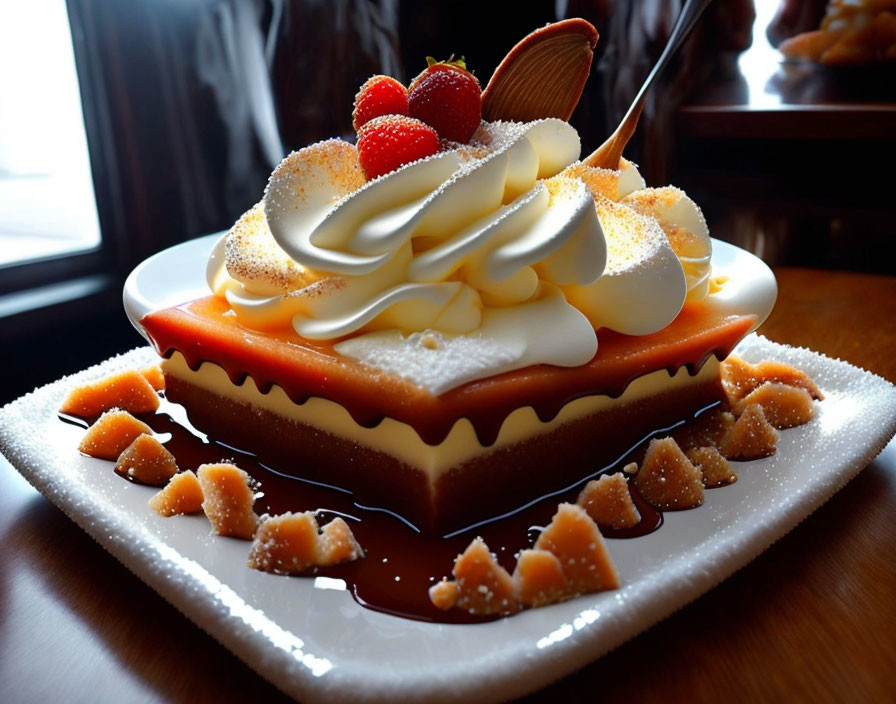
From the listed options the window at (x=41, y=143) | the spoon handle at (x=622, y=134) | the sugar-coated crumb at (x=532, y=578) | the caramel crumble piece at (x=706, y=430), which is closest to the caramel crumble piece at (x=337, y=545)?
the sugar-coated crumb at (x=532, y=578)

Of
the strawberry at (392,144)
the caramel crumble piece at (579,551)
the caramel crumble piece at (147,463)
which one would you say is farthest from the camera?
the strawberry at (392,144)

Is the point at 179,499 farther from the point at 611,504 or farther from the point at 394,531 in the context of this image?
the point at 611,504

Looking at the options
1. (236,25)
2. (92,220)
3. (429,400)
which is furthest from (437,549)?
(236,25)

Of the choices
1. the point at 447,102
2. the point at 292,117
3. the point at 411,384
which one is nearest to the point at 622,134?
the point at 447,102

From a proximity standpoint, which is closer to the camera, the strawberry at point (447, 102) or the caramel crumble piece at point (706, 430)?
the caramel crumble piece at point (706, 430)

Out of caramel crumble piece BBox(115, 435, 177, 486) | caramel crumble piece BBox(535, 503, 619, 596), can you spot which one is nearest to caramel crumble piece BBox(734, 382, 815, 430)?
caramel crumble piece BBox(535, 503, 619, 596)

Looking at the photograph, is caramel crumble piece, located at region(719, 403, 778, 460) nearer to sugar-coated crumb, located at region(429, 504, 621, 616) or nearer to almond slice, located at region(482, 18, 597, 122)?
sugar-coated crumb, located at region(429, 504, 621, 616)

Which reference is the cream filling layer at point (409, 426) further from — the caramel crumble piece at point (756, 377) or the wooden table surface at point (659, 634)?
the wooden table surface at point (659, 634)

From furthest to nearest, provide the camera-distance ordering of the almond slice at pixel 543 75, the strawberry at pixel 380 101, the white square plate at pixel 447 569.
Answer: the almond slice at pixel 543 75 < the strawberry at pixel 380 101 < the white square plate at pixel 447 569
